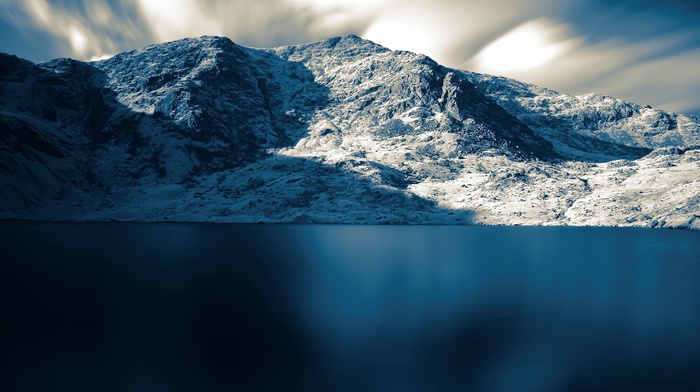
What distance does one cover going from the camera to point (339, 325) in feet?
145

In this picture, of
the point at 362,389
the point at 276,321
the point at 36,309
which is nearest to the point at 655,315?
the point at 362,389

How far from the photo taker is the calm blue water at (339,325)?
31.1 m

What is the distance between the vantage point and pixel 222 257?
9181cm

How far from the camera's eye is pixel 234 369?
104ft

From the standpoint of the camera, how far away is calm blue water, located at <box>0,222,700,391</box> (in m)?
31.1

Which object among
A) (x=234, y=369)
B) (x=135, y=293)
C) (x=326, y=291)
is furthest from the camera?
(x=326, y=291)

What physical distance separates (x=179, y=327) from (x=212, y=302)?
975 cm

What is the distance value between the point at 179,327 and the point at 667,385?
4439 cm

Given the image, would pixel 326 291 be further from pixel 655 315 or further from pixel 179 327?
pixel 655 315

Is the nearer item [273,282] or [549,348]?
[549,348]

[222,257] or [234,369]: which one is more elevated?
[222,257]

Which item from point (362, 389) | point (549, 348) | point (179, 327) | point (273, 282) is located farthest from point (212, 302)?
point (549, 348)

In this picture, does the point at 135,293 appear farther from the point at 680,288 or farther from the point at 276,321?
the point at 680,288

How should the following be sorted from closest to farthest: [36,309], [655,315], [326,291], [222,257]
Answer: [36,309]
[655,315]
[326,291]
[222,257]
